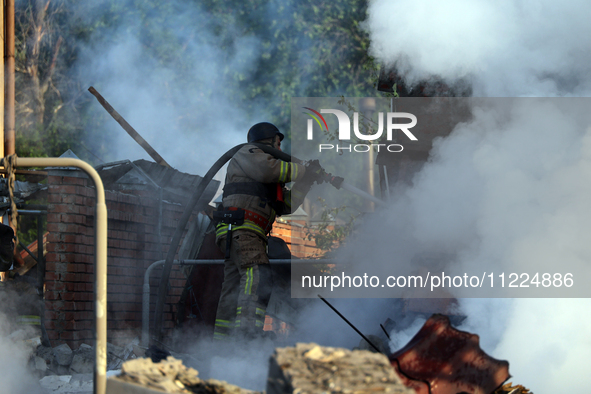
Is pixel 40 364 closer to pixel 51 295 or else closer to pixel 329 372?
pixel 51 295

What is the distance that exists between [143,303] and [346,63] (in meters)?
11.8

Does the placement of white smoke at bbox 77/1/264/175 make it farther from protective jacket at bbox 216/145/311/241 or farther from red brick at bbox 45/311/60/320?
protective jacket at bbox 216/145/311/241

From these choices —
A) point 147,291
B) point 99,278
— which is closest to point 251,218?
point 147,291

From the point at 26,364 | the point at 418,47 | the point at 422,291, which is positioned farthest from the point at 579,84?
the point at 26,364

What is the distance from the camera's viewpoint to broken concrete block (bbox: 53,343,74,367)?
4.54 m

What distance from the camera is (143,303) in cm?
520

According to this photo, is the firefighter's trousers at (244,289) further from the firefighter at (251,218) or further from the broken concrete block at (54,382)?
the broken concrete block at (54,382)

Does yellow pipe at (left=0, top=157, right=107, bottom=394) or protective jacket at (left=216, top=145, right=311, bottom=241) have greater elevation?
protective jacket at (left=216, top=145, right=311, bottom=241)

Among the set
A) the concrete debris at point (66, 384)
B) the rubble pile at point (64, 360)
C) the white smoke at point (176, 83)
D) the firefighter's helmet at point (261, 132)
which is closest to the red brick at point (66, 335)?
the rubble pile at point (64, 360)

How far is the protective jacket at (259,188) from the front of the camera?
13.6 feet

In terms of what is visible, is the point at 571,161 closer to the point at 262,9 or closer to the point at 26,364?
the point at 26,364

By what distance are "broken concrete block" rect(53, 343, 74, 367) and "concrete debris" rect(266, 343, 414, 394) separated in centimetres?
320

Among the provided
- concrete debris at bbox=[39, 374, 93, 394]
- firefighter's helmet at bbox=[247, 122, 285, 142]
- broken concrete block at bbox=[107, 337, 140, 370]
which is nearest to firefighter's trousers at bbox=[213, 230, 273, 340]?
firefighter's helmet at bbox=[247, 122, 285, 142]

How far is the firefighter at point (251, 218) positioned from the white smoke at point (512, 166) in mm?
977
